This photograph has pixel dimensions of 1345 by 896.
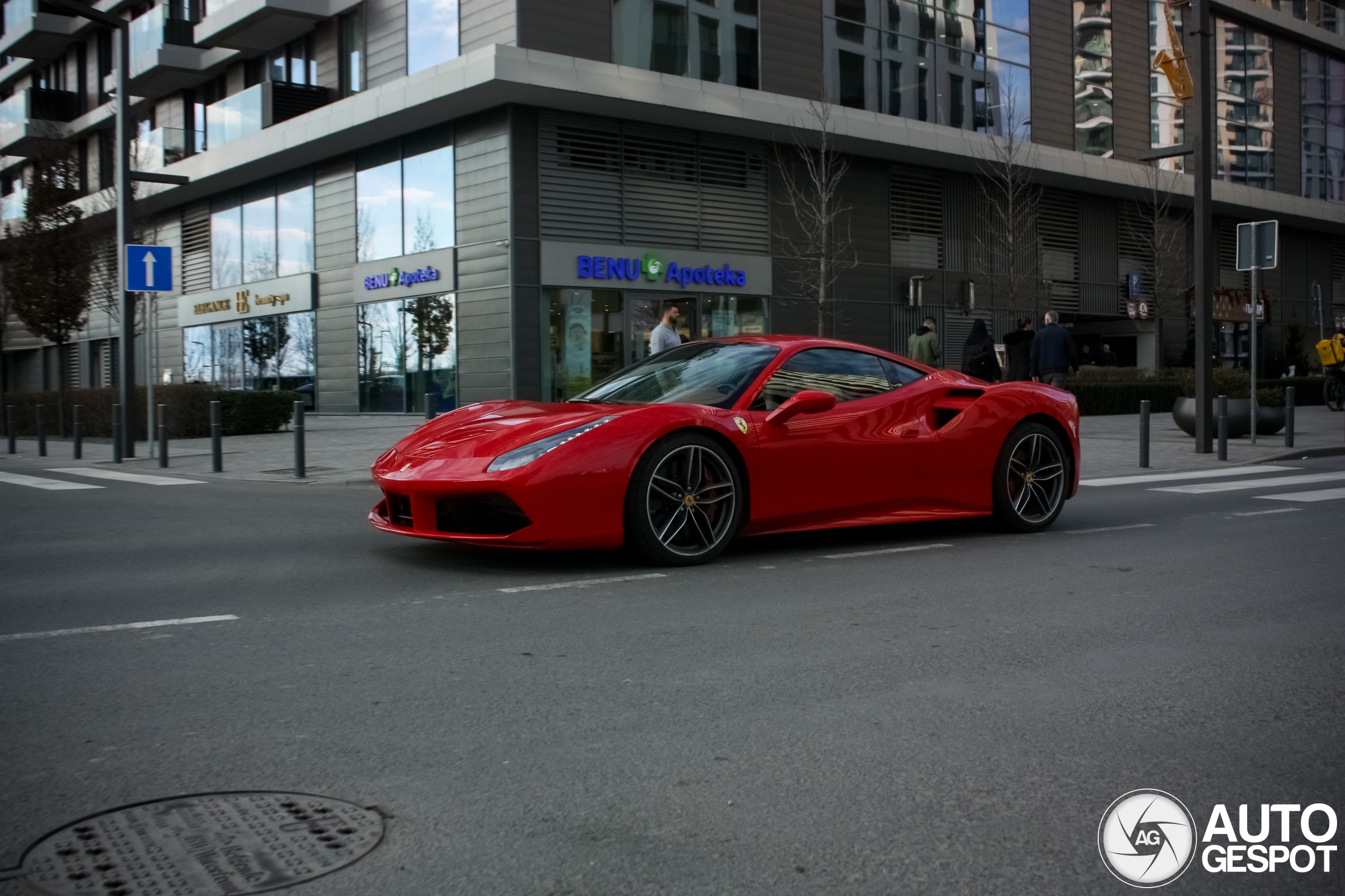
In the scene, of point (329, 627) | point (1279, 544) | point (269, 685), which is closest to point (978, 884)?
point (269, 685)

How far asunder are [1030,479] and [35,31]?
41082 mm

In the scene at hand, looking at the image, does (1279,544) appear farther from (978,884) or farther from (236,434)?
(236,434)

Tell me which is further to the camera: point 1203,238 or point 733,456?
point 1203,238

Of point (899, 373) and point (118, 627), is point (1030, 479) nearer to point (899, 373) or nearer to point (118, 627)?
point (899, 373)

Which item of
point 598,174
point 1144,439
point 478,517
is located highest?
point 598,174

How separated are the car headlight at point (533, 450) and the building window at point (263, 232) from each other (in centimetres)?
2463

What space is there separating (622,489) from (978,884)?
155 inches

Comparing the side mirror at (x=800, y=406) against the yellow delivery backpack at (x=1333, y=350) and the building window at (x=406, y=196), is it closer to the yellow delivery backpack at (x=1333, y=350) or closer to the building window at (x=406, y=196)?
the building window at (x=406, y=196)

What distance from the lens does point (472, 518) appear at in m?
6.25

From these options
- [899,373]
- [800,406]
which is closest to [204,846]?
[800,406]

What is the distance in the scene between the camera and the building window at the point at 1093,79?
33906 millimetres

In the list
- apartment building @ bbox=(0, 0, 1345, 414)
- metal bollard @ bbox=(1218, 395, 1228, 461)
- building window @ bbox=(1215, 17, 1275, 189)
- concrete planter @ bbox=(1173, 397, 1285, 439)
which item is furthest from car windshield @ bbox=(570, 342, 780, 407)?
building window @ bbox=(1215, 17, 1275, 189)

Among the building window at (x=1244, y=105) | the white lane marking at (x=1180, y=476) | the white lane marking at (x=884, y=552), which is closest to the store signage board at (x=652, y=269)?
the white lane marking at (x=1180, y=476)

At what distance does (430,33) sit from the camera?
80.3 ft
